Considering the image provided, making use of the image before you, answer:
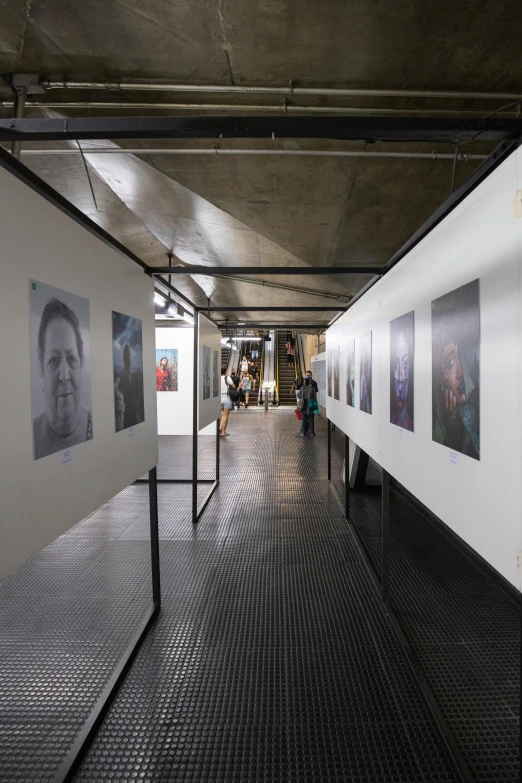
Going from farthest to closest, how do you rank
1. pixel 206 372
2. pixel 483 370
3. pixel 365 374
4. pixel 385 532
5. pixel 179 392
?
pixel 179 392
pixel 206 372
pixel 365 374
pixel 385 532
pixel 483 370

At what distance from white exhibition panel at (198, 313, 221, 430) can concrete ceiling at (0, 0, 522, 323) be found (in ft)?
4.75

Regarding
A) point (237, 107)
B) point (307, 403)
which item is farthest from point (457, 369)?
point (307, 403)

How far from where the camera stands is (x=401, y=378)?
7.37 feet

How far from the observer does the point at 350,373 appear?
3.98 metres

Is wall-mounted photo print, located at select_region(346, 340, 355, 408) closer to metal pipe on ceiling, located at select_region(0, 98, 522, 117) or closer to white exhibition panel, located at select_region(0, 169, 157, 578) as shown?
metal pipe on ceiling, located at select_region(0, 98, 522, 117)

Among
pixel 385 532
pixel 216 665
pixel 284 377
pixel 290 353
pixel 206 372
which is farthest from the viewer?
pixel 290 353

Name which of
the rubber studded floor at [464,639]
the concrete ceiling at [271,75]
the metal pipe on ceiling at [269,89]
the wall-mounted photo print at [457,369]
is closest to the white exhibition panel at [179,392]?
the concrete ceiling at [271,75]

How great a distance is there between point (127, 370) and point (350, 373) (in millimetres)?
2391

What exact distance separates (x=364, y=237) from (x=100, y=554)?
4675 mm

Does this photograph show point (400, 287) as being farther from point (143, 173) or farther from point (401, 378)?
point (143, 173)

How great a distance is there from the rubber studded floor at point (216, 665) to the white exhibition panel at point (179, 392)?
21.3 ft

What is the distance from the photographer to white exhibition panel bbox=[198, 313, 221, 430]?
4.93 meters

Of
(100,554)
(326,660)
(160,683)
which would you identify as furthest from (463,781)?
(100,554)

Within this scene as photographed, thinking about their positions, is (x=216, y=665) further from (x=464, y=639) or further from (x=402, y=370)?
(x=402, y=370)
